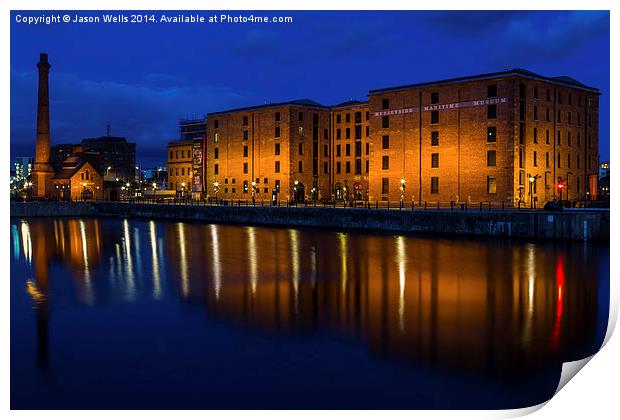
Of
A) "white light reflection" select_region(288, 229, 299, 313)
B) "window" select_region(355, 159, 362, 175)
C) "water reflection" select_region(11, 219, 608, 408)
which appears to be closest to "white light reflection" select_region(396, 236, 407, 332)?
"water reflection" select_region(11, 219, 608, 408)

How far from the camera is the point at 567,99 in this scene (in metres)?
55.6

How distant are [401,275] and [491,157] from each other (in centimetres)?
2883

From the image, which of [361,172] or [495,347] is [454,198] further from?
[495,347]

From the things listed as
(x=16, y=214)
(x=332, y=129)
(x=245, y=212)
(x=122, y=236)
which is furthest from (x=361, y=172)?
(x=16, y=214)

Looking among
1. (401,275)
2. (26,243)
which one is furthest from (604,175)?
(26,243)

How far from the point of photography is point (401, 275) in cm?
2536

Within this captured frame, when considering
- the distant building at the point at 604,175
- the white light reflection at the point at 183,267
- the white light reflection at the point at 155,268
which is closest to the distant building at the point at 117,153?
the distant building at the point at 604,175

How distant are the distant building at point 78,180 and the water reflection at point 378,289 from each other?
41.1m

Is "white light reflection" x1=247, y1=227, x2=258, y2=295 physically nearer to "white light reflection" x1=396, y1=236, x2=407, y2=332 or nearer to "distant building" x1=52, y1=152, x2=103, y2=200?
"white light reflection" x1=396, y1=236, x2=407, y2=332

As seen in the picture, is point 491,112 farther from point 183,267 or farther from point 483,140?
point 183,267

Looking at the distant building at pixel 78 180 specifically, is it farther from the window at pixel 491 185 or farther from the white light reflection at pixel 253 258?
the window at pixel 491 185

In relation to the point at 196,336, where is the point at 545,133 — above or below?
above

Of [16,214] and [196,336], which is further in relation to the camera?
[16,214]

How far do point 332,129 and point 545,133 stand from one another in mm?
28852
